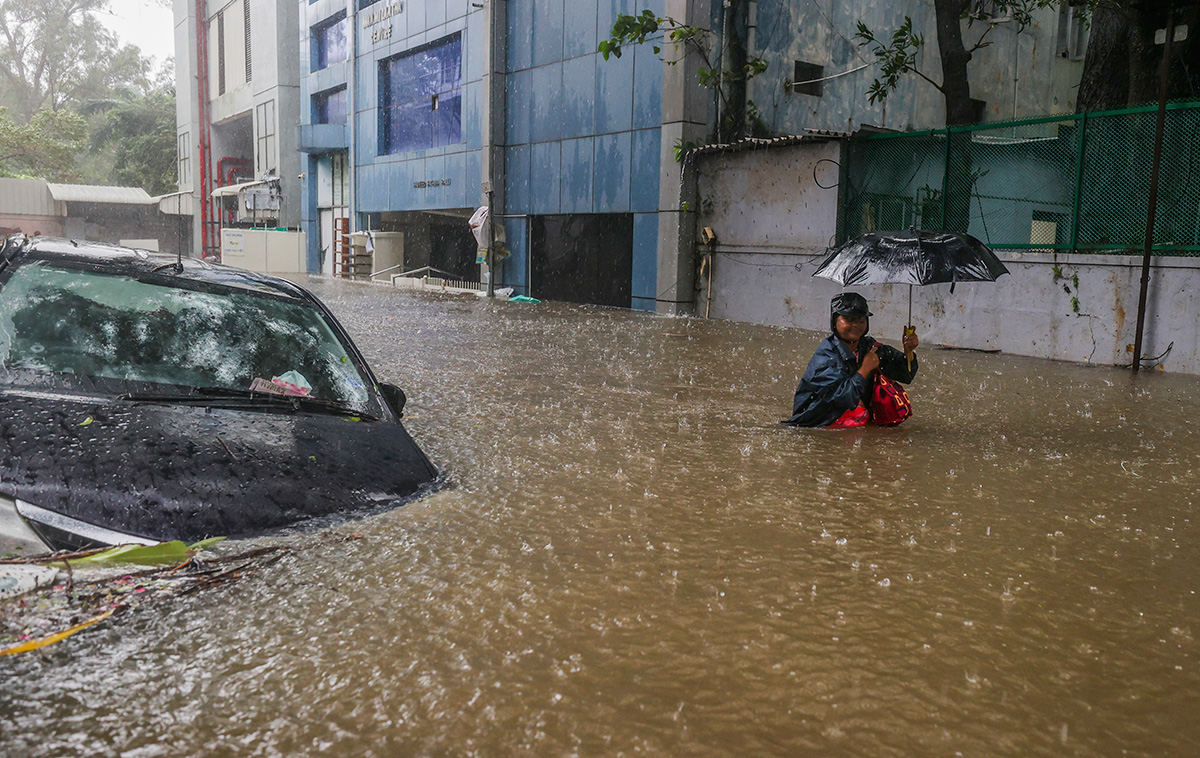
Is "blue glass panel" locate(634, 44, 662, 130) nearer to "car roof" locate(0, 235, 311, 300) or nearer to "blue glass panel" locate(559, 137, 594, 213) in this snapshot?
"blue glass panel" locate(559, 137, 594, 213)

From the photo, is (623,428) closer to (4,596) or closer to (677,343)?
(4,596)

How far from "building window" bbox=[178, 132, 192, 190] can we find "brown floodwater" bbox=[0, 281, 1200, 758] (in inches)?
1937

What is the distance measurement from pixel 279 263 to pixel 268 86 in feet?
26.9

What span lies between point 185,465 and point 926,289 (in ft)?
41.6

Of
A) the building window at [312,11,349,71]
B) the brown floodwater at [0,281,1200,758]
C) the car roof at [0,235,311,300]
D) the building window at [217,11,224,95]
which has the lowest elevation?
the brown floodwater at [0,281,1200,758]

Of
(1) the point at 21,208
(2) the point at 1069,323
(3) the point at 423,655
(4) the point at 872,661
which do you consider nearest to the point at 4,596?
(3) the point at 423,655

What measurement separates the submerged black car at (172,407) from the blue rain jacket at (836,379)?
126 inches

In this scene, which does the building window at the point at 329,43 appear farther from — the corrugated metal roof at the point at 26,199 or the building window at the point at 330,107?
the corrugated metal roof at the point at 26,199

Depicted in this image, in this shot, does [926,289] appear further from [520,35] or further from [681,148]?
[520,35]

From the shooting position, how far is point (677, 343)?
44.2ft

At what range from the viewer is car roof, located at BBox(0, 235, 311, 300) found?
165 inches

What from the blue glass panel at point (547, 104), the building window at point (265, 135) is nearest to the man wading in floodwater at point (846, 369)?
the blue glass panel at point (547, 104)

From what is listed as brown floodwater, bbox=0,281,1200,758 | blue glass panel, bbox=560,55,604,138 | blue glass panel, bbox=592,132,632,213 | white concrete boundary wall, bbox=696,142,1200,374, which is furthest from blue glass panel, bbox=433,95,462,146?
brown floodwater, bbox=0,281,1200,758

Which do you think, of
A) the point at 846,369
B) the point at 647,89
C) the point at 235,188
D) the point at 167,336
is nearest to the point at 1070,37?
the point at 647,89
